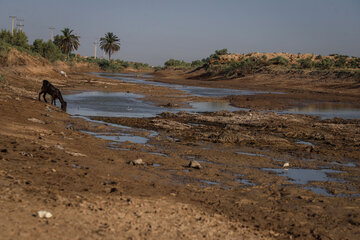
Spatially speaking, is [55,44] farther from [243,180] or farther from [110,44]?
[243,180]

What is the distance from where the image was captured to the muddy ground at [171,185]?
477cm

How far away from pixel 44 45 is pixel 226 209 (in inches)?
2270

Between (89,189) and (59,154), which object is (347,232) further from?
(59,154)

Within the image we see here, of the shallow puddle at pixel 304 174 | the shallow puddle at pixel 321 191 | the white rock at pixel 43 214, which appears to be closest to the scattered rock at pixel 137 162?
the shallow puddle at pixel 304 174

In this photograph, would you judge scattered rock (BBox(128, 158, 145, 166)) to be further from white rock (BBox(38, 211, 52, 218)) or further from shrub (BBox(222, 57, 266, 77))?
shrub (BBox(222, 57, 266, 77))

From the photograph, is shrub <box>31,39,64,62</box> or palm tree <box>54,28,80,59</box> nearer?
shrub <box>31,39,64,62</box>

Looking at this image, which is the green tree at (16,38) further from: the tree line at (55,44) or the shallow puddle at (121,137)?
the shallow puddle at (121,137)

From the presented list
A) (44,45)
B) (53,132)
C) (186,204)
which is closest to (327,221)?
(186,204)

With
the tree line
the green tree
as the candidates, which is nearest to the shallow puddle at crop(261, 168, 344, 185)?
the tree line

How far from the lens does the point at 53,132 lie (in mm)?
10945

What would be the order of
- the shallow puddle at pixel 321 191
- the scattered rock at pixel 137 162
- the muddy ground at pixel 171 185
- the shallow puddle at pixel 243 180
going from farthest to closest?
1. the scattered rock at pixel 137 162
2. the shallow puddle at pixel 243 180
3. the shallow puddle at pixel 321 191
4. the muddy ground at pixel 171 185

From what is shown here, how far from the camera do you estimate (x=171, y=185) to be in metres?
6.93

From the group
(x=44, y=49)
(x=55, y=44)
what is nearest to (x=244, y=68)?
(x=44, y=49)

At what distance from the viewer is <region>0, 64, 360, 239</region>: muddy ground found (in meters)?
4.77
